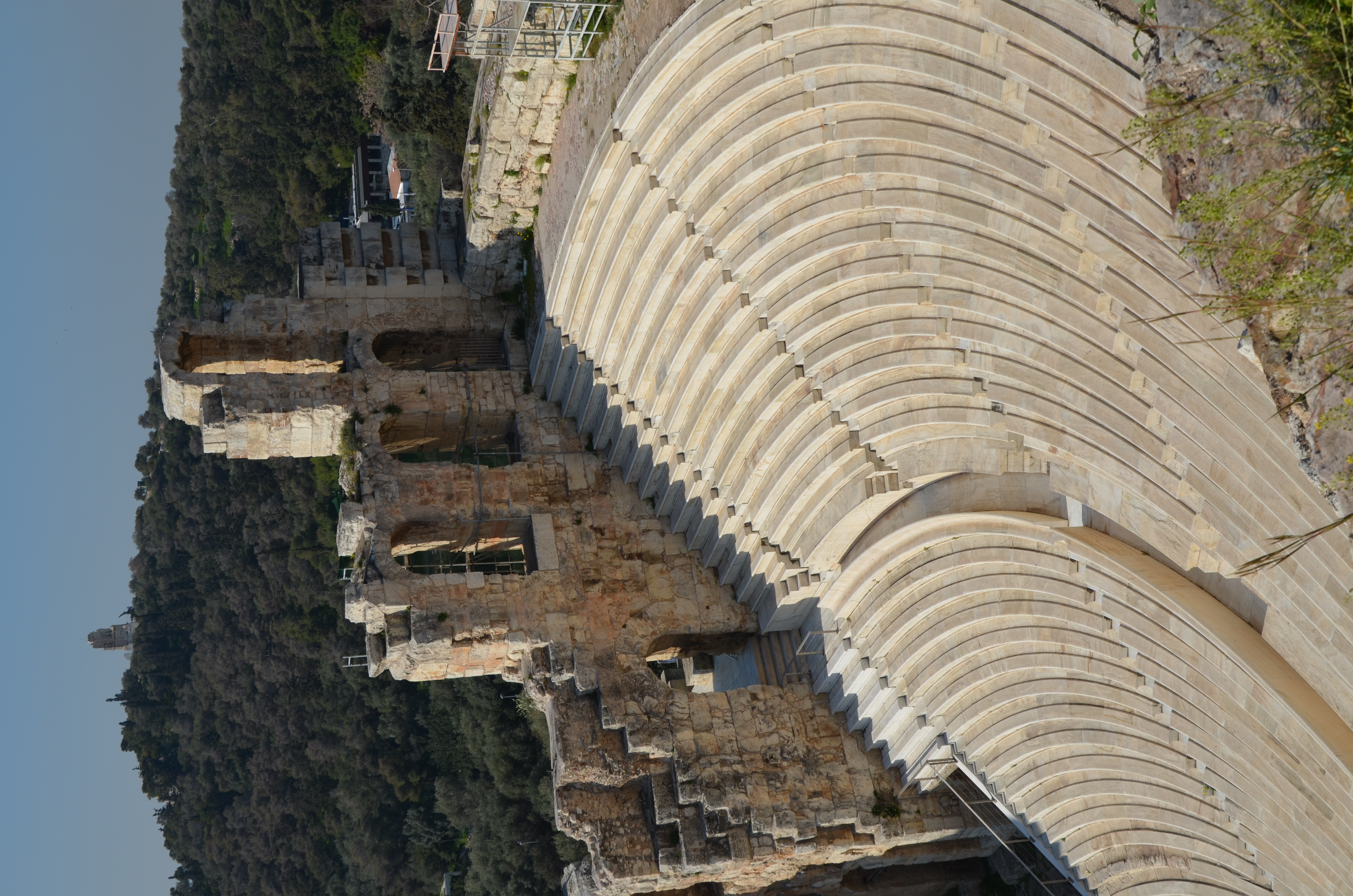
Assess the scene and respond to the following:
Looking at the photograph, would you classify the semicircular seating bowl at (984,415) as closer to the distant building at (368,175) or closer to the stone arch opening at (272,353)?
the stone arch opening at (272,353)

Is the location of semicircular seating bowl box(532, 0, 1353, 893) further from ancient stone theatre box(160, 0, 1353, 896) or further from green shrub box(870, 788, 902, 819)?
green shrub box(870, 788, 902, 819)

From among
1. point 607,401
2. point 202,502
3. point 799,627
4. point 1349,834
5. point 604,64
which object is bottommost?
point 1349,834

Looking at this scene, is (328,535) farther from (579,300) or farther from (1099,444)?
(1099,444)

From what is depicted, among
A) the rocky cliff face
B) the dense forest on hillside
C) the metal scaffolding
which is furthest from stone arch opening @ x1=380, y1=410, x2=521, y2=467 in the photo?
the rocky cliff face

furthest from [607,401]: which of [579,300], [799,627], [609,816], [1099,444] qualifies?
[1099,444]

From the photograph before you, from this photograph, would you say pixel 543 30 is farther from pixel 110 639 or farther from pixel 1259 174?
pixel 110 639
